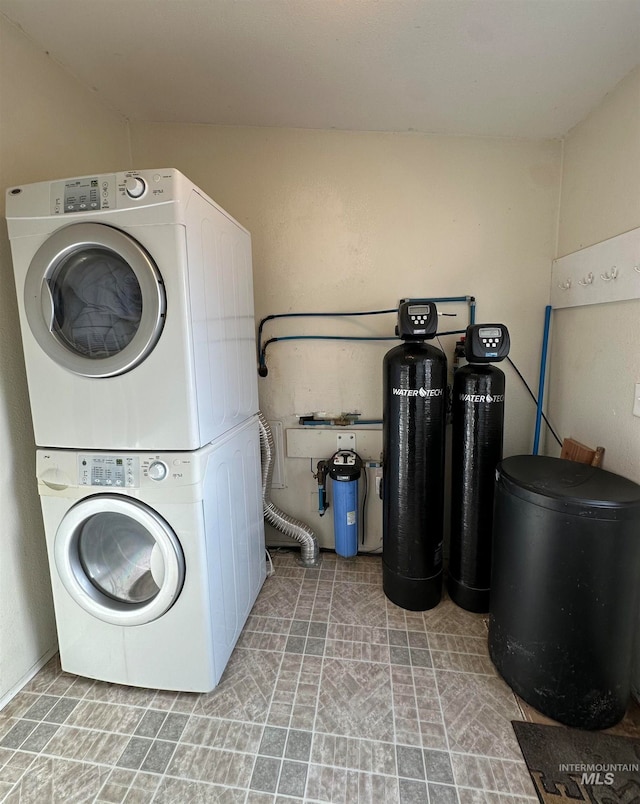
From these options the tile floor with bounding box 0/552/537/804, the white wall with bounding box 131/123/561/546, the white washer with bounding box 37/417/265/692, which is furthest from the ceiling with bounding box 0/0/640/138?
the tile floor with bounding box 0/552/537/804

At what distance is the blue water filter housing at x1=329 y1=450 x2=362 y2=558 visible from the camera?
2.21 meters

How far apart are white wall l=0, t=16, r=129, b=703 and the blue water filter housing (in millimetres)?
1446

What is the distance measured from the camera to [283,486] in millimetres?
2457

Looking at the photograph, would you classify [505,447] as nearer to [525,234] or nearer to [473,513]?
[473,513]

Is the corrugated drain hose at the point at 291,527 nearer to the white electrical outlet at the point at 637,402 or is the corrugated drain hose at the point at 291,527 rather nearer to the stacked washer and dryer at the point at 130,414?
the stacked washer and dryer at the point at 130,414

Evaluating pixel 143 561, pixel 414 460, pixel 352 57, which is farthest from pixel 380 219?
pixel 143 561

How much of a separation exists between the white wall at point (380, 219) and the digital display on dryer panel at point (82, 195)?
108cm

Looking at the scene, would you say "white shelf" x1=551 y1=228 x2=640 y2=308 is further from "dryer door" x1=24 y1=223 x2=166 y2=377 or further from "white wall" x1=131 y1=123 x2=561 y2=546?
"dryer door" x1=24 y1=223 x2=166 y2=377

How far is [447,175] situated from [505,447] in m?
1.64

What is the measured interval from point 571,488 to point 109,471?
1.66 m

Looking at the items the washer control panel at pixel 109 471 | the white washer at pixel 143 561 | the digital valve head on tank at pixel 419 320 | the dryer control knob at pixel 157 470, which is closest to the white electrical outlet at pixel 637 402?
the digital valve head on tank at pixel 419 320

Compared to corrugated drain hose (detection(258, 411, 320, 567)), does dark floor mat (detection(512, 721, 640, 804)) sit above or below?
below

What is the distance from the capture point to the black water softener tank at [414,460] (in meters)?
1.79

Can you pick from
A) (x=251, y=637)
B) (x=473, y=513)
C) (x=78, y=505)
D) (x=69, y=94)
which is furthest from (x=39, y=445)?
(x=473, y=513)
